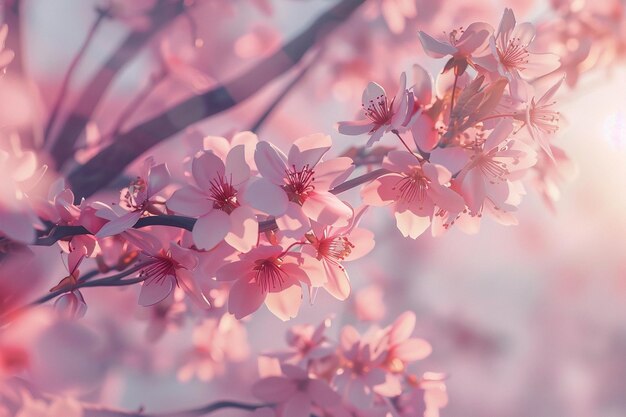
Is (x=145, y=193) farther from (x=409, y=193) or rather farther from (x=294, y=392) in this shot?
(x=294, y=392)

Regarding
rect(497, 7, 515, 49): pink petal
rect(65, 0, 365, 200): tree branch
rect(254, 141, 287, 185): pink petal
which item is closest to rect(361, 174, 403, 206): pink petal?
rect(254, 141, 287, 185): pink petal

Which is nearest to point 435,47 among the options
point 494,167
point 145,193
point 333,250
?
point 494,167

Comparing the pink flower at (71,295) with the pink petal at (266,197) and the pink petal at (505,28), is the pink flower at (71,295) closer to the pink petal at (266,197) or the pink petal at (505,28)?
the pink petal at (266,197)

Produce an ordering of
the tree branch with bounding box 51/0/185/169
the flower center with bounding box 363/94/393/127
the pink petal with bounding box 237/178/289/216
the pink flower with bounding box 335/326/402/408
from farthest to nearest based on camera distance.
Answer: the tree branch with bounding box 51/0/185/169, the pink flower with bounding box 335/326/402/408, the flower center with bounding box 363/94/393/127, the pink petal with bounding box 237/178/289/216

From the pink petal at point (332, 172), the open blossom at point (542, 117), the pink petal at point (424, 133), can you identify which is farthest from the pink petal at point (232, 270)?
the open blossom at point (542, 117)

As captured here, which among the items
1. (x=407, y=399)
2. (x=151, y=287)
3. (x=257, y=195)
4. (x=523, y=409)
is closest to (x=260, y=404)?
(x=407, y=399)

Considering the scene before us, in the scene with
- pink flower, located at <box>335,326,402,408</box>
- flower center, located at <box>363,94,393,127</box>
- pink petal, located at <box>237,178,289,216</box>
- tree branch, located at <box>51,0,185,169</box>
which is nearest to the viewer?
pink petal, located at <box>237,178,289,216</box>

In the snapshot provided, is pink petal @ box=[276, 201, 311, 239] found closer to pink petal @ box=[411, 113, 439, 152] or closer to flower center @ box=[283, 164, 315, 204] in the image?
flower center @ box=[283, 164, 315, 204]
